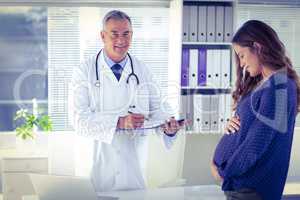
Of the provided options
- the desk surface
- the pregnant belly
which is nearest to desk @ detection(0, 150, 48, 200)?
the desk surface

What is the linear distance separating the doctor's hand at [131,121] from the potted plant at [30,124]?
43 centimetres

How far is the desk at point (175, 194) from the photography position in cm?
204

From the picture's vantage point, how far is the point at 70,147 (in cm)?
260

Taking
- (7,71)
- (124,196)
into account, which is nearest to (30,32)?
(7,71)

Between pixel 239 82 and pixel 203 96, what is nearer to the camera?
pixel 239 82

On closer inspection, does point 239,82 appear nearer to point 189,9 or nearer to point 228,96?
point 228,96

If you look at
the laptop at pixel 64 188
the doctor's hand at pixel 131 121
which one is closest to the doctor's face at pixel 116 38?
the doctor's hand at pixel 131 121

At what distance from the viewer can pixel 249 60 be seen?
2.06 m

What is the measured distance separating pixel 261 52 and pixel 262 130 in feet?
1.26

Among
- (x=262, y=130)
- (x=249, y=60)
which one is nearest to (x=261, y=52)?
(x=249, y=60)

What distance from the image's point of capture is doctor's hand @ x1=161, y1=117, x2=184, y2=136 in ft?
8.41

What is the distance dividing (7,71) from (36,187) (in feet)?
3.94

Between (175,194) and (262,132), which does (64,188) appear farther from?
(175,194)

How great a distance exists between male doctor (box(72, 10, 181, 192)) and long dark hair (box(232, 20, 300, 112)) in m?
0.49
